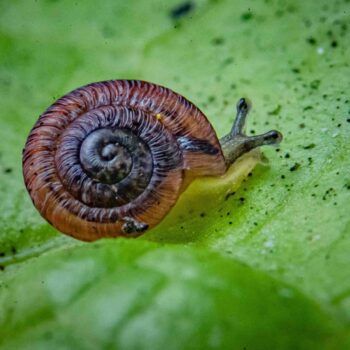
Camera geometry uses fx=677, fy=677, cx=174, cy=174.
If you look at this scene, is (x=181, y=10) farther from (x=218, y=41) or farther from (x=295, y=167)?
A: (x=295, y=167)

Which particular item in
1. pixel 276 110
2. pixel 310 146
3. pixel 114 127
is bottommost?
pixel 310 146

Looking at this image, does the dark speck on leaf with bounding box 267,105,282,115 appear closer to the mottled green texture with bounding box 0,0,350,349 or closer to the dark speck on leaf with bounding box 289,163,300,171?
the mottled green texture with bounding box 0,0,350,349

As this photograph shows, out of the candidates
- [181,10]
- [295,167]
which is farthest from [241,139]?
[181,10]

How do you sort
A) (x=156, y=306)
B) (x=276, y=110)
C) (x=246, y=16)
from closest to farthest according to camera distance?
(x=156, y=306) → (x=276, y=110) → (x=246, y=16)

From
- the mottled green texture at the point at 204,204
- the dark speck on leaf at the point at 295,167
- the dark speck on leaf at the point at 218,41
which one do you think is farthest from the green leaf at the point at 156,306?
the dark speck on leaf at the point at 218,41

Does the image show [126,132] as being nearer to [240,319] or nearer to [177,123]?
[177,123]

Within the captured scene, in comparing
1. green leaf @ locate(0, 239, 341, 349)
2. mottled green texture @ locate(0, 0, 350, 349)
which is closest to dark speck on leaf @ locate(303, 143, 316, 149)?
mottled green texture @ locate(0, 0, 350, 349)
